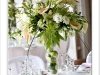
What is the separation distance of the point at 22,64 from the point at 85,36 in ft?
1.62

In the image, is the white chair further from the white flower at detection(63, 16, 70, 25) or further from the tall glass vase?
the white flower at detection(63, 16, 70, 25)

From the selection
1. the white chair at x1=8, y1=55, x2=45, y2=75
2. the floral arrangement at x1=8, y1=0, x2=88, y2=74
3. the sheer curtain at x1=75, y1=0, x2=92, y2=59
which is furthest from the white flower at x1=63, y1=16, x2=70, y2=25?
the white chair at x1=8, y1=55, x2=45, y2=75

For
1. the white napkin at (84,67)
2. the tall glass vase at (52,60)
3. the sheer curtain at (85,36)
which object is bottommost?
the white napkin at (84,67)

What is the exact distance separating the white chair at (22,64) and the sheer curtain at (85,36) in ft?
0.94

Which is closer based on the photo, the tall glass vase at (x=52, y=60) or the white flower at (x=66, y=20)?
the white flower at (x=66, y=20)

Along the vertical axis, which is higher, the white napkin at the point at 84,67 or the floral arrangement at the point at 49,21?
the floral arrangement at the point at 49,21

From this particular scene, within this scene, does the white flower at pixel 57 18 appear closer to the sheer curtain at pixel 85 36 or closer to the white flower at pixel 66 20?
the white flower at pixel 66 20

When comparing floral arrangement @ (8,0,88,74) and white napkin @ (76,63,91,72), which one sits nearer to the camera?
floral arrangement @ (8,0,88,74)

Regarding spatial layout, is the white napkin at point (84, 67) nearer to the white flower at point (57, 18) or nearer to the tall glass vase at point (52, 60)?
the tall glass vase at point (52, 60)

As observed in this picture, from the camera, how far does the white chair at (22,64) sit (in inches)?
42.7

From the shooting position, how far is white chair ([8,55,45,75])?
1083mm

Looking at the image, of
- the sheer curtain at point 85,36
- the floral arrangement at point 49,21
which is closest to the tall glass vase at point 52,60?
the floral arrangement at point 49,21

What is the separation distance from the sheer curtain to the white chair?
286 mm

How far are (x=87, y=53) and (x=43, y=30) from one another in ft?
1.21
